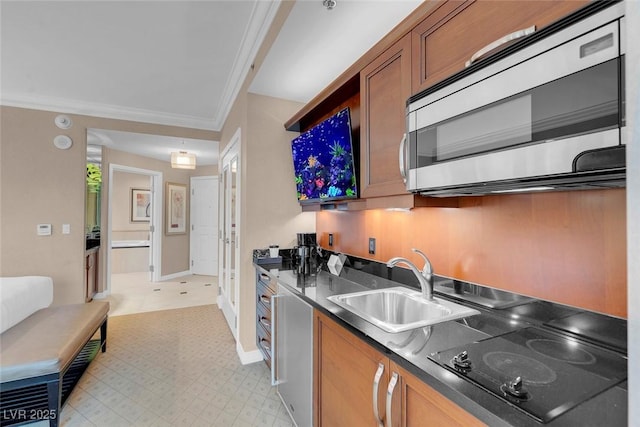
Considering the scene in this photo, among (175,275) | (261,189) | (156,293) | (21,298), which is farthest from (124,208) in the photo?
(261,189)

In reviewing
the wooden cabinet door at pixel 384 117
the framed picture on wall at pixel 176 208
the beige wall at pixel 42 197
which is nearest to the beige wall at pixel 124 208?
the framed picture on wall at pixel 176 208

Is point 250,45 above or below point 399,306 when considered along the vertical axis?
above

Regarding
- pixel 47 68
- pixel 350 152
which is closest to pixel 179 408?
pixel 350 152

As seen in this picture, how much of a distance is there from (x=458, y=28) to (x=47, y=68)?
3631mm

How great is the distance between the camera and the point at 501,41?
89cm

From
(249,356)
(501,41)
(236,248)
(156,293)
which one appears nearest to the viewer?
(501,41)

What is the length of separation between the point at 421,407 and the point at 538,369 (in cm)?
34

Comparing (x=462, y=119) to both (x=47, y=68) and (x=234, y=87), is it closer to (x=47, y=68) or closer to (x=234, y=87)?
(x=234, y=87)

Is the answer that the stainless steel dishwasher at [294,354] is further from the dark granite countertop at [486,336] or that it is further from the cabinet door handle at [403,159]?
the cabinet door handle at [403,159]

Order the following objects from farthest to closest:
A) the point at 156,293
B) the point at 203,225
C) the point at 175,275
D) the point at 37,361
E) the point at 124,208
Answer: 1. the point at 124,208
2. the point at 203,225
3. the point at 175,275
4. the point at 156,293
5. the point at 37,361

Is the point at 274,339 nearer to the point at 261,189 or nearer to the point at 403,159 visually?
the point at 261,189

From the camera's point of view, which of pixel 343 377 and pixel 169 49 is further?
pixel 169 49

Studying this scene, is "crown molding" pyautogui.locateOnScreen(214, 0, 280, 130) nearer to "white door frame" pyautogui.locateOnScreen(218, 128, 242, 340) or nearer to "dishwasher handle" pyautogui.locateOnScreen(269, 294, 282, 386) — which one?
"white door frame" pyautogui.locateOnScreen(218, 128, 242, 340)

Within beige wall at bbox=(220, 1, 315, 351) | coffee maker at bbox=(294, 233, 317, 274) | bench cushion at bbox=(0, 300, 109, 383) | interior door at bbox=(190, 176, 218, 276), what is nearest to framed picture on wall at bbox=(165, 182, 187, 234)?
interior door at bbox=(190, 176, 218, 276)
